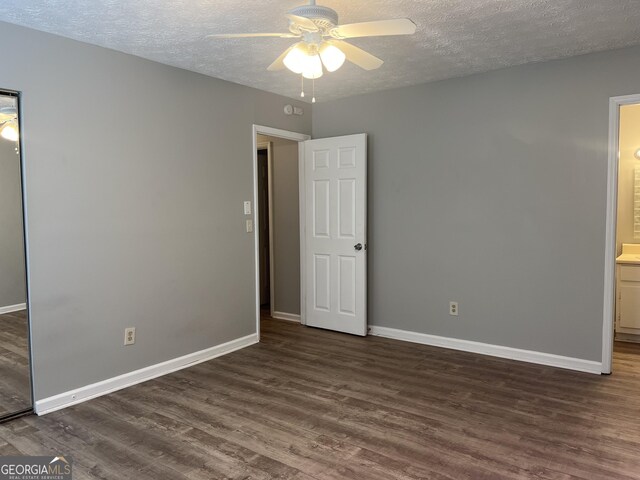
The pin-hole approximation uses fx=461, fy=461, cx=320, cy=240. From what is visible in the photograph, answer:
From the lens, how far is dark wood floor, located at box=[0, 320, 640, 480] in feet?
7.58

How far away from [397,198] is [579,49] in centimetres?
189

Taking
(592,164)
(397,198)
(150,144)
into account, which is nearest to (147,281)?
(150,144)

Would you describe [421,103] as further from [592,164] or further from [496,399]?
[496,399]

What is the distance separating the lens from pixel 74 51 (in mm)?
3068

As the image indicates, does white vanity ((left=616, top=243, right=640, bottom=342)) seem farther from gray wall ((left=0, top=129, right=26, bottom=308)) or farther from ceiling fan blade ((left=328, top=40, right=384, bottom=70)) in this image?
gray wall ((left=0, top=129, right=26, bottom=308))

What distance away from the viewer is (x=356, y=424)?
2766 mm

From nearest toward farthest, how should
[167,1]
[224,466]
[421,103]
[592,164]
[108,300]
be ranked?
[224,466] → [167,1] → [108,300] → [592,164] → [421,103]

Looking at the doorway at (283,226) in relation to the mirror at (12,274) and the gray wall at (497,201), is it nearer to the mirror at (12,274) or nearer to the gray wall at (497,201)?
the gray wall at (497,201)

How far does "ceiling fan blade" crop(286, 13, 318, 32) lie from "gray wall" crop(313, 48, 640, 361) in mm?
2268

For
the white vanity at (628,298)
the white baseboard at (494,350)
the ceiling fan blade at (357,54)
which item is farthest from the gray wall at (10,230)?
the white vanity at (628,298)

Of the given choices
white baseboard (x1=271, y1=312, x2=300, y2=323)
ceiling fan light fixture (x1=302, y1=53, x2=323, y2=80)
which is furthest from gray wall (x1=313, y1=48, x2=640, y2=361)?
ceiling fan light fixture (x1=302, y1=53, x2=323, y2=80)

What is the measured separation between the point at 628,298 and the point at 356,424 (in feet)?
10.4

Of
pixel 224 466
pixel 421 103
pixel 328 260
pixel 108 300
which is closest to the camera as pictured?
pixel 224 466

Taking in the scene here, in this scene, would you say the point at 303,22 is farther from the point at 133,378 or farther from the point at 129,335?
the point at 133,378
